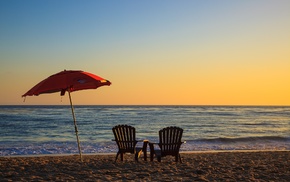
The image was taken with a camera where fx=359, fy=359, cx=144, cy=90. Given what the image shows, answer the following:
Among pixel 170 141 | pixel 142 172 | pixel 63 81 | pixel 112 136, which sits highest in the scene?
pixel 63 81

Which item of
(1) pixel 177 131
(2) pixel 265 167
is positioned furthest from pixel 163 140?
(2) pixel 265 167

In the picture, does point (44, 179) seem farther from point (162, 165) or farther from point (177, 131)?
point (177, 131)

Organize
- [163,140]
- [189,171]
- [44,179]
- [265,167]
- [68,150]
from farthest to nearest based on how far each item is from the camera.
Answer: [68,150] → [163,140] → [265,167] → [189,171] → [44,179]

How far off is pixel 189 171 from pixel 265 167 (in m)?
1.88

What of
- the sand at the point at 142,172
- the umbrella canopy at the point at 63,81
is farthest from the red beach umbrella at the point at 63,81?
the sand at the point at 142,172

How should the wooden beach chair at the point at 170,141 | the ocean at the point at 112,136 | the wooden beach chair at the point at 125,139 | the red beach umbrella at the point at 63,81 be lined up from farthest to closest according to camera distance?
the ocean at the point at 112,136 < the wooden beach chair at the point at 125,139 < the wooden beach chair at the point at 170,141 < the red beach umbrella at the point at 63,81

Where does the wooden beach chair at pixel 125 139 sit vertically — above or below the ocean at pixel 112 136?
above

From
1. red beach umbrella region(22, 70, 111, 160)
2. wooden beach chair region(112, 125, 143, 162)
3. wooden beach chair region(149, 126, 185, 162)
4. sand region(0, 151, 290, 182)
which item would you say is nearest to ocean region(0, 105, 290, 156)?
wooden beach chair region(112, 125, 143, 162)

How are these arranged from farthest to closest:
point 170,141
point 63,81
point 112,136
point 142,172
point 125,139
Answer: point 112,136 → point 125,139 → point 170,141 → point 63,81 → point 142,172

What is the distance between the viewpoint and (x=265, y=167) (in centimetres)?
809

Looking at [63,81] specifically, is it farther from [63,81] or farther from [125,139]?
[125,139]

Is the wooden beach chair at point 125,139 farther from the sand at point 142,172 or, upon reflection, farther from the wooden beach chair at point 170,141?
the wooden beach chair at point 170,141

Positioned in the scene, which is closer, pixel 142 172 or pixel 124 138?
pixel 142 172

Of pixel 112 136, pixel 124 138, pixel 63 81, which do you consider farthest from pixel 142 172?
pixel 112 136
